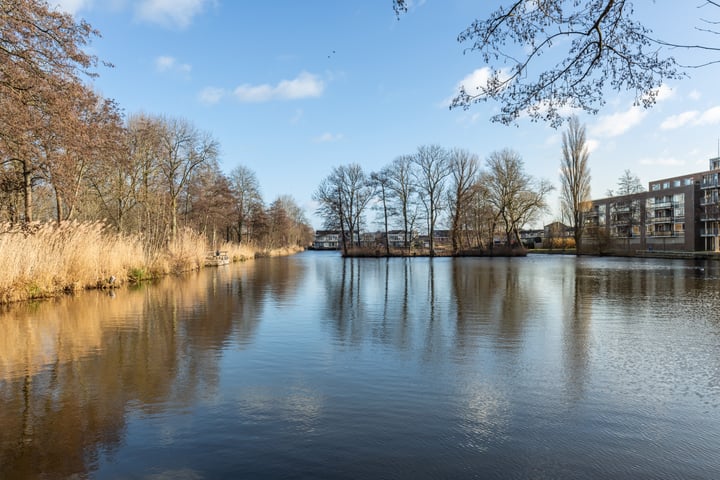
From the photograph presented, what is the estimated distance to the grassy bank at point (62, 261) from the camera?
426 inches

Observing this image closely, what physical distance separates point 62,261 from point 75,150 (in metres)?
3.35

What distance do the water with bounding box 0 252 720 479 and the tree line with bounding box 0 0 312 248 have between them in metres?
4.70

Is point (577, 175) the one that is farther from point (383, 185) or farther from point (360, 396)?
point (360, 396)

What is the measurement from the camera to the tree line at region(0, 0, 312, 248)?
9555 millimetres

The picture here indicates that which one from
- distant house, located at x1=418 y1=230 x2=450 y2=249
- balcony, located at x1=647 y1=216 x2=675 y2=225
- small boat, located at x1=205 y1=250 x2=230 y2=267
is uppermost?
balcony, located at x1=647 y1=216 x2=675 y2=225

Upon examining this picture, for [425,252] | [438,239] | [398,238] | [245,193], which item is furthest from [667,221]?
[245,193]

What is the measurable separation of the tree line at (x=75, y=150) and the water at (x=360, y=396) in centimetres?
470

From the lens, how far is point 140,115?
2916cm

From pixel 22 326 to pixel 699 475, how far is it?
32.6ft

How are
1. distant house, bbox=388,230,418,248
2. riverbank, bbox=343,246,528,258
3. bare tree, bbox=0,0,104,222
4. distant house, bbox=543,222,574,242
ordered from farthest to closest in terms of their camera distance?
distant house, bbox=543,222,574,242 < distant house, bbox=388,230,418,248 < riverbank, bbox=343,246,528,258 < bare tree, bbox=0,0,104,222

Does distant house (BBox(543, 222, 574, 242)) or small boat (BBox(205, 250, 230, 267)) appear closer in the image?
small boat (BBox(205, 250, 230, 267))

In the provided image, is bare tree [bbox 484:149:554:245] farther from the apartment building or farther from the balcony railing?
the balcony railing

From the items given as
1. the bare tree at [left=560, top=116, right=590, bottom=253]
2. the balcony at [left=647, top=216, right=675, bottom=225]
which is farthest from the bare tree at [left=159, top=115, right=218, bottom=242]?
the balcony at [left=647, top=216, right=675, bottom=225]

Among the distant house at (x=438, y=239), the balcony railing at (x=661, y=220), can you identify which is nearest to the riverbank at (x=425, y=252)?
the distant house at (x=438, y=239)
